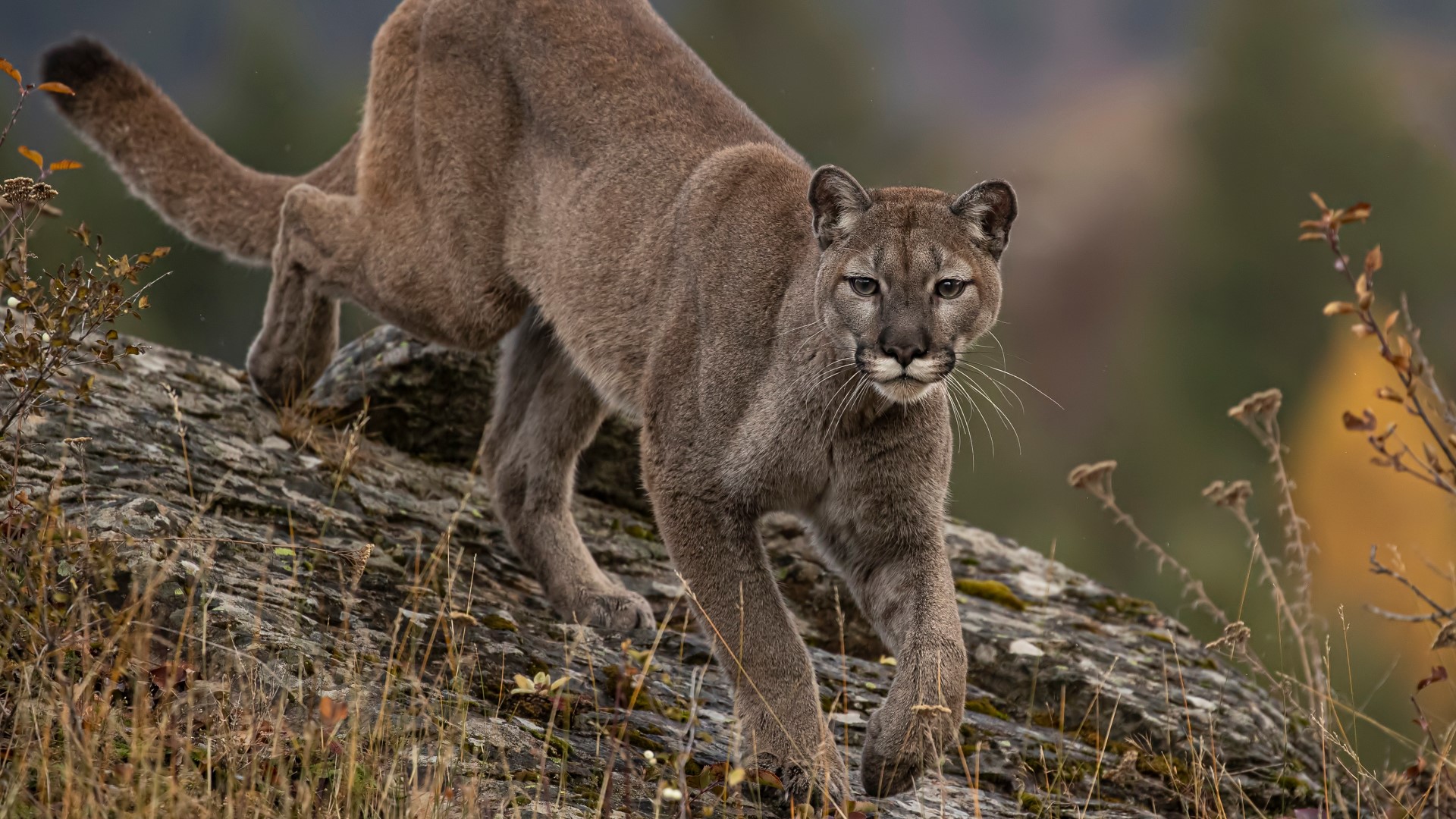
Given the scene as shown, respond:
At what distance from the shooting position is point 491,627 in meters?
5.02

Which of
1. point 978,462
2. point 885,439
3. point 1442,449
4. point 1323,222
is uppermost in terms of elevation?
point 1323,222

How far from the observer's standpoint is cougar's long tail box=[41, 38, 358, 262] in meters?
6.50

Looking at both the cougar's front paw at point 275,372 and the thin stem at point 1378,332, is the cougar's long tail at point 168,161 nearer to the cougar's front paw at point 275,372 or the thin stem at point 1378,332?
the cougar's front paw at point 275,372

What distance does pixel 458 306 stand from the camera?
6270mm

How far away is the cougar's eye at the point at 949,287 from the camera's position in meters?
4.75

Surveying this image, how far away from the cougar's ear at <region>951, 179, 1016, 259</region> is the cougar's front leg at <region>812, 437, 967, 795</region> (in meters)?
0.80

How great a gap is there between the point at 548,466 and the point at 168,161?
86.5 inches

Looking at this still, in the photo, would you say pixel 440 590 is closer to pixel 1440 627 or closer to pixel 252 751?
pixel 252 751

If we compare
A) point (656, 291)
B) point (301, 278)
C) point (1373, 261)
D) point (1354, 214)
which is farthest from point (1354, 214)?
point (301, 278)

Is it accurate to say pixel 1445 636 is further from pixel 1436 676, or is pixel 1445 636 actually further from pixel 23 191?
pixel 23 191

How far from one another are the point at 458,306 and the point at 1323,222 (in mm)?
3444

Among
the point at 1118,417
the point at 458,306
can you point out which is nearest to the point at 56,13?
the point at 1118,417

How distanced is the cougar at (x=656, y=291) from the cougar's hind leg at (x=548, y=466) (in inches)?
0.5

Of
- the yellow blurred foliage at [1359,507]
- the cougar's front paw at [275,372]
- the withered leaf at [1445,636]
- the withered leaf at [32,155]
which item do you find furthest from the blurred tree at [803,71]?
the withered leaf at [32,155]
